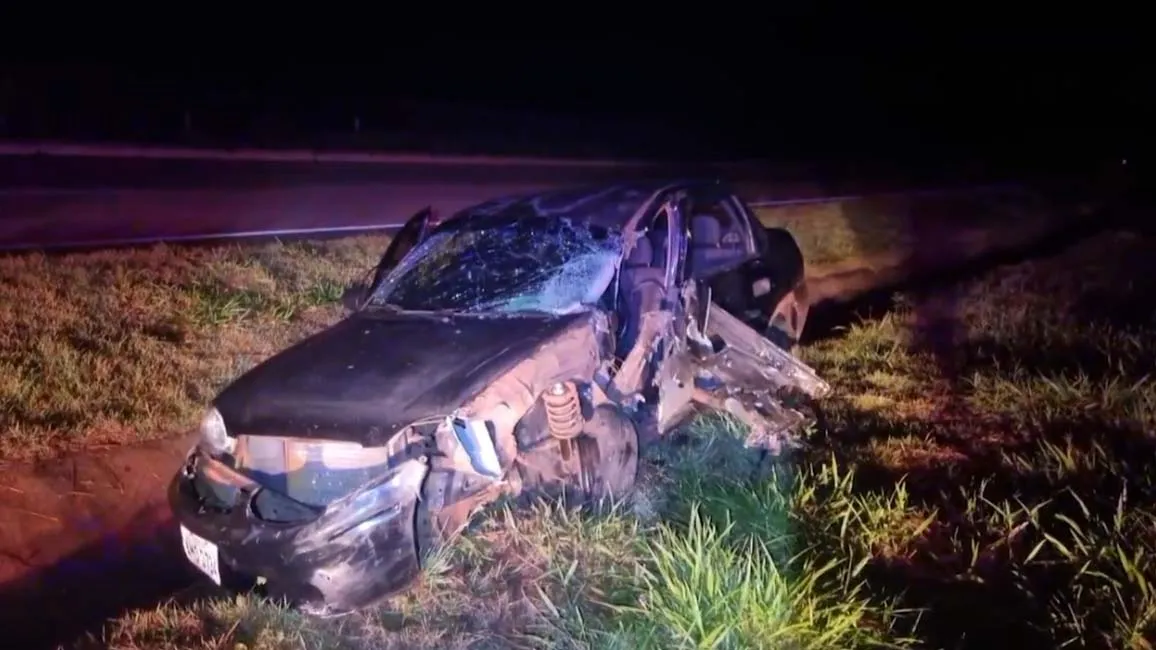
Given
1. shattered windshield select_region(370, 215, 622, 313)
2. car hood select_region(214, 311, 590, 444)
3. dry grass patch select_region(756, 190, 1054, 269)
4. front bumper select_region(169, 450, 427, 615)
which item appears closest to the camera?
front bumper select_region(169, 450, 427, 615)

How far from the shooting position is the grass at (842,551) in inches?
142

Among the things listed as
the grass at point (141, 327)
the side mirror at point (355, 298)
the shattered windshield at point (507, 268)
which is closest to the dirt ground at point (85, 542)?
the grass at point (141, 327)

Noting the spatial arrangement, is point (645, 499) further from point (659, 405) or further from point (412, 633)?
point (412, 633)

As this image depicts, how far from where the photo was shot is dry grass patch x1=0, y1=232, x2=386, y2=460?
6020mm

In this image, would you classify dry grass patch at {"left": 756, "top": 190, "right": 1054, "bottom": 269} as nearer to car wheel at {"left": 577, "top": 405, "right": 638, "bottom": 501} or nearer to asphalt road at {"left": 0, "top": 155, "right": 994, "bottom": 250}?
asphalt road at {"left": 0, "top": 155, "right": 994, "bottom": 250}

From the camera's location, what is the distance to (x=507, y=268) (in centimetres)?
550

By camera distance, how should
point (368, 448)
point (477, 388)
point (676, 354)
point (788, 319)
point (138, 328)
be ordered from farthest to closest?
point (138, 328)
point (788, 319)
point (676, 354)
point (477, 388)
point (368, 448)

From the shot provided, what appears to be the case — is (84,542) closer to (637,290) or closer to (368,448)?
(368,448)

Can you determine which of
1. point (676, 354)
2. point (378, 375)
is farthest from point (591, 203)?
point (378, 375)

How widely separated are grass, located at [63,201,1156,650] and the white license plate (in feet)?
0.54

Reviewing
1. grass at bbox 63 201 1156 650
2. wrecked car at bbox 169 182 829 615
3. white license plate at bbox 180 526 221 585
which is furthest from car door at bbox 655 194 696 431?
white license plate at bbox 180 526 221 585

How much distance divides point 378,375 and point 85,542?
6.94 ft

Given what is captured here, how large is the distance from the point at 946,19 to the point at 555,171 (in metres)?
30.1

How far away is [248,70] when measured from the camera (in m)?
→ 26.3
